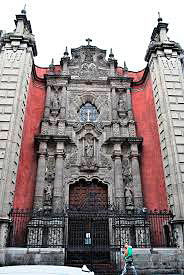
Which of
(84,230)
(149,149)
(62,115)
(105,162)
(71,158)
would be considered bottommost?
(84,230)

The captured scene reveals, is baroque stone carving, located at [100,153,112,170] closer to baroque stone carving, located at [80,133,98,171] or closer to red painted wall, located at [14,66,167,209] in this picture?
baroque stone carving, located at [80,133,98,171]

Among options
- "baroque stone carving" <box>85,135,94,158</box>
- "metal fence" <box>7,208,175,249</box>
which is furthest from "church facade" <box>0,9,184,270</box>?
"metal fence" <box>7,208,175,249</box>

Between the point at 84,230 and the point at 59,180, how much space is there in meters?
2.74

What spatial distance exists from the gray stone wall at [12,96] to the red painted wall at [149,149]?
21.8 feet

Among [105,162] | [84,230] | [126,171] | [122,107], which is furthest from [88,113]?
[84,230]

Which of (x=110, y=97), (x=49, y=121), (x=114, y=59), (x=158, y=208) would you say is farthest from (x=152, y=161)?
(x=114, y=59)

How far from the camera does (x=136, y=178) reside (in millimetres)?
13062

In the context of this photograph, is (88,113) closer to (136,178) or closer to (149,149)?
(149,149)

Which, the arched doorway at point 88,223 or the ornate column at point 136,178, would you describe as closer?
the arched doorway at point 88,223

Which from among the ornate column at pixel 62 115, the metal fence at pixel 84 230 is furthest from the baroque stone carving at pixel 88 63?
the metal fence at pixel 84 230

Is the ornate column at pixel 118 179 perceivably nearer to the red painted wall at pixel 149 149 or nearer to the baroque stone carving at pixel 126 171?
the baroque stone carving at pixel 126 171

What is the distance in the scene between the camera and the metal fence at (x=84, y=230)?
10.9 m

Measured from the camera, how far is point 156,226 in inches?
475

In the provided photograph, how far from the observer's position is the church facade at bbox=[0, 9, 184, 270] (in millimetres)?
11227
